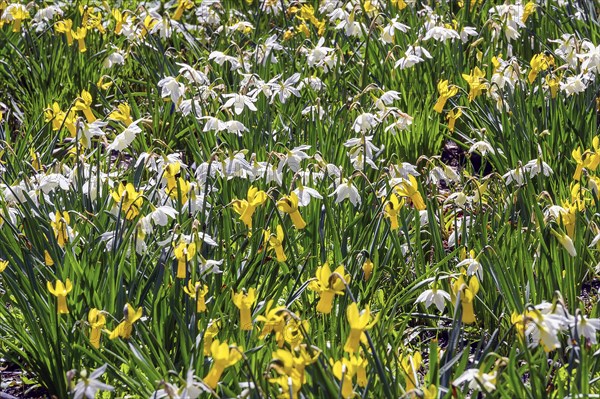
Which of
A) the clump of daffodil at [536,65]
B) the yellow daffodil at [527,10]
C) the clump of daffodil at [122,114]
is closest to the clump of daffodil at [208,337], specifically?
the clump of daffodil at [122,114]

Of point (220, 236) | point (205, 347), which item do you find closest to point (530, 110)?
A: point (220, 236)

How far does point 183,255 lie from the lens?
2.48 m

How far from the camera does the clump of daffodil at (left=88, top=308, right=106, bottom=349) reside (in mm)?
2266

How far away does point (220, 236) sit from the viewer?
2920 millimetres

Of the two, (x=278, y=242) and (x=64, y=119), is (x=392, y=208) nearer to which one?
(x=278, y=242)

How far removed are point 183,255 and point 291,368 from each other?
63 cm

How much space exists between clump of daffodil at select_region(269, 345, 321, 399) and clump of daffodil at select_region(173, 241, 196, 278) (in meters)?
0.56

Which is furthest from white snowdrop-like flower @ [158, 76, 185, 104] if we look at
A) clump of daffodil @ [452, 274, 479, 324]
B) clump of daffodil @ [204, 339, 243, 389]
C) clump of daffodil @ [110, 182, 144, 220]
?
clump of daffodil @ [204, 339, 243, 389]

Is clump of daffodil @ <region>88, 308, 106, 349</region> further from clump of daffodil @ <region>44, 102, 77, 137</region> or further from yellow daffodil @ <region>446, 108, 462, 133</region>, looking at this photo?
yellow daffodil @ <region>446, 108, 462, 133</region>

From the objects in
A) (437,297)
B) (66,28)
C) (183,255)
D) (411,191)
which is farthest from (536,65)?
(66,28)

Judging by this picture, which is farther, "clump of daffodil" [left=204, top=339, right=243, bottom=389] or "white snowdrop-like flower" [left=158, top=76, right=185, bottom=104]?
"white snowdrop-like flower" [left=158, top=76, right=185, bottom=104]

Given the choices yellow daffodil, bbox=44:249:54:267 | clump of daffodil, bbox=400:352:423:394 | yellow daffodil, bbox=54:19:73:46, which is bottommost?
clump of daffodil, bbox=400:352:423:394

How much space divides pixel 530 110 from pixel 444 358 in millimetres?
1796

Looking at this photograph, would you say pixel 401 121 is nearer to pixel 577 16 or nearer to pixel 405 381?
pixel 405 381
